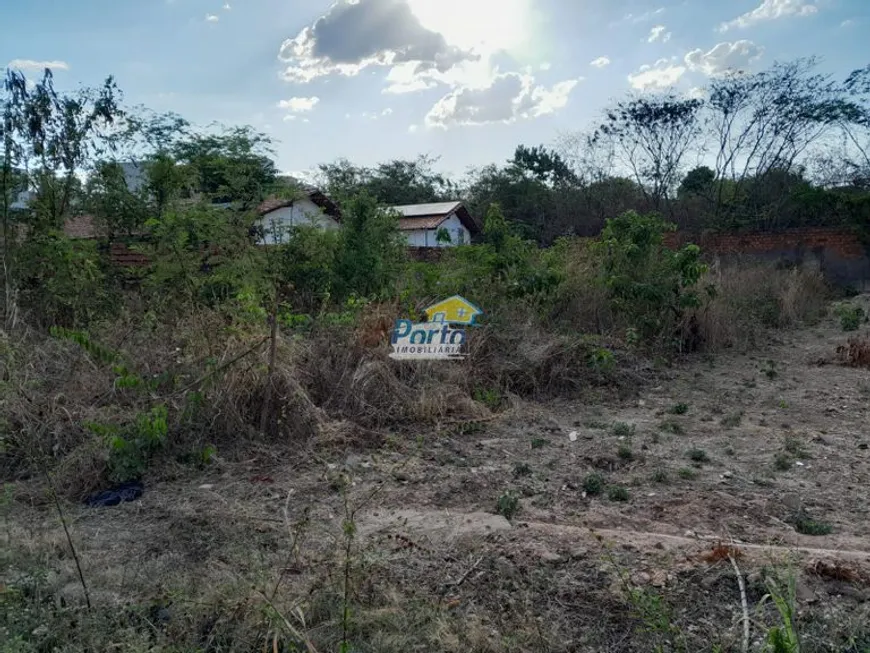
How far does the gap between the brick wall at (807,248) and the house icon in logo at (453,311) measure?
9.80 meters

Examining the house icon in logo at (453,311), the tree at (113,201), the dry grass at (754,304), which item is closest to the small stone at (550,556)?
the house icon in logo at (453,311)

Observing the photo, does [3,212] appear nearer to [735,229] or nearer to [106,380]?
[106,380]

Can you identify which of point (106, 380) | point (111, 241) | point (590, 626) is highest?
point (111, 241)

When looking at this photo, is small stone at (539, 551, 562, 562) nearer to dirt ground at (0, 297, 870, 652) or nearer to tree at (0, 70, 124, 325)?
dirt ground at (0, 297, 870, 652)

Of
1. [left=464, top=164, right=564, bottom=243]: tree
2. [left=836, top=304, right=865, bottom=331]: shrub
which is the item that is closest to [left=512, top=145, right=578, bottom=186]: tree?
[left=464, top=164, right=564, bottom=243]: tree

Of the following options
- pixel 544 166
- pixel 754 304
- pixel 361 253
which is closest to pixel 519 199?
pixel 544 166

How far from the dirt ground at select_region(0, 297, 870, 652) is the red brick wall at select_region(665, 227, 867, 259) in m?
10.6

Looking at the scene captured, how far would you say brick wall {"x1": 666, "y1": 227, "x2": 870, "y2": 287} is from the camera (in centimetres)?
1363

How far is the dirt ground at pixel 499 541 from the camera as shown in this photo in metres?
2.28

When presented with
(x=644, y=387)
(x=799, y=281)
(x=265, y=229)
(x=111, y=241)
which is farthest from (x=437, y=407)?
(x=799, y=281)

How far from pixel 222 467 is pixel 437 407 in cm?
168

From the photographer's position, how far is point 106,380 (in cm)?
454

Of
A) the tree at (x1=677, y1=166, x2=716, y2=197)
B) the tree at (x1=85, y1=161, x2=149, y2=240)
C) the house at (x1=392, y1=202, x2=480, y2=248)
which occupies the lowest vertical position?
the tree at (x1=85, y1=161, x2=149, y2=240)

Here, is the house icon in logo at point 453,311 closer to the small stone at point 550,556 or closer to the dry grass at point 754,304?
the dry grass at point 754,304
